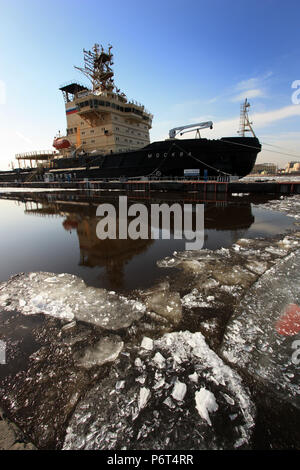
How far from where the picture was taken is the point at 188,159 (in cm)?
1797

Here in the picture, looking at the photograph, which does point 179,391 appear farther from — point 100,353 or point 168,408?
point 100,353

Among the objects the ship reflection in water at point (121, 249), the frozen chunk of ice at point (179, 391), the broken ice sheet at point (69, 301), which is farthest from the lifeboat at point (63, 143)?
the frozen chunk of ice at point (179, 391)

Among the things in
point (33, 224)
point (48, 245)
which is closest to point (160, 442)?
point (48, 245)

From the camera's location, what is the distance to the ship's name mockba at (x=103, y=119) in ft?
76.1

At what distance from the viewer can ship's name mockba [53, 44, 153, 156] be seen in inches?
914

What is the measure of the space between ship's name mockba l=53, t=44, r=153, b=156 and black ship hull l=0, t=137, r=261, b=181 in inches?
134

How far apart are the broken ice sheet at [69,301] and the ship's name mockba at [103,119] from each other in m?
21.5

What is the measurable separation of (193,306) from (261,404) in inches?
62.0

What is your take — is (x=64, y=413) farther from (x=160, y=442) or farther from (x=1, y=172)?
(x=1, y=172)

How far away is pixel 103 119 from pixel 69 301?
84.9ft

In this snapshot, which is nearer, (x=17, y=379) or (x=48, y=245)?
(x=17, y=379)

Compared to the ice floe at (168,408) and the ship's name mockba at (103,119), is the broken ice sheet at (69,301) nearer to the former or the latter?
the ice floe at (168,408)

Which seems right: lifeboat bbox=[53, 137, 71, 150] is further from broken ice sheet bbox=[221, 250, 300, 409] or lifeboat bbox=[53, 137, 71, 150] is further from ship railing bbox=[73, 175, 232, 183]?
broken ice sheet bbox=[221, 250, 300, 409]
